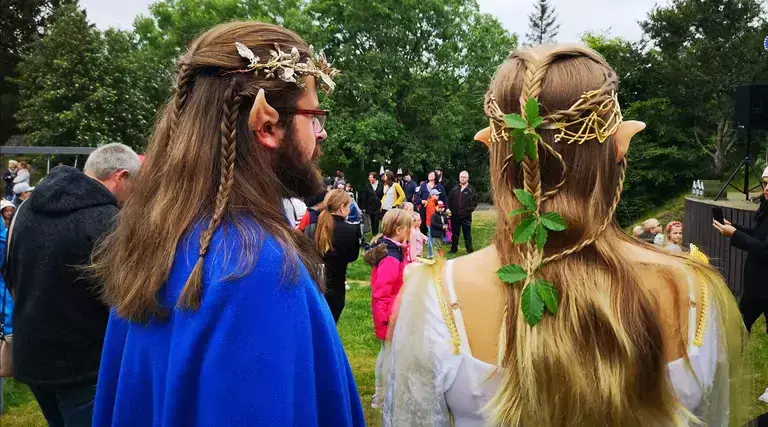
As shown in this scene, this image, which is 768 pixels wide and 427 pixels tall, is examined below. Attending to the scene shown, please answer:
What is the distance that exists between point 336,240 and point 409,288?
167 inches

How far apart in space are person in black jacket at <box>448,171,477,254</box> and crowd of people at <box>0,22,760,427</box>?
13.0 meters

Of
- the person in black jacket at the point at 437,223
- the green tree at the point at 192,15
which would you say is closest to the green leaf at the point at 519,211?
the person in black jacket at the point at 437,223

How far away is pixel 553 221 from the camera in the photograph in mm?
1445

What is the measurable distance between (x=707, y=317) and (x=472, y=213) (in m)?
13.3

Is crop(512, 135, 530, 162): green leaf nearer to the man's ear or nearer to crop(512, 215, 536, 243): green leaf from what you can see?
crop(512, 215, 536, 243): green leaf

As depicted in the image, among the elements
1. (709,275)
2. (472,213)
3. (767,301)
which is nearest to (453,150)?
(472,213)

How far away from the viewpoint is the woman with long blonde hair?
56.9 inches

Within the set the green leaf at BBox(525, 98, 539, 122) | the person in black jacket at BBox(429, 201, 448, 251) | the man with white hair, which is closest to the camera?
the green leaf at BBox(525, 98, 539, 122)

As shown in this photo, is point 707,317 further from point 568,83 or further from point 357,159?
point 357,159

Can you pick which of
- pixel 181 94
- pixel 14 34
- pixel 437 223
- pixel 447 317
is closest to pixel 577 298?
pixel 447 317

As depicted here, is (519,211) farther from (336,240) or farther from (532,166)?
(336,240)

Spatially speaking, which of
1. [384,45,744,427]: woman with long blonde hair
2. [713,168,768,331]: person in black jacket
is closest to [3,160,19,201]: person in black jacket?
[713,168,768,331]: person in black jacket

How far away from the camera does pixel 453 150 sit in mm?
34625

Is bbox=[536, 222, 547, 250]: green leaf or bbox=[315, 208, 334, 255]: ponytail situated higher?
bbox=[536, 222, 547, 250]: green leaf
